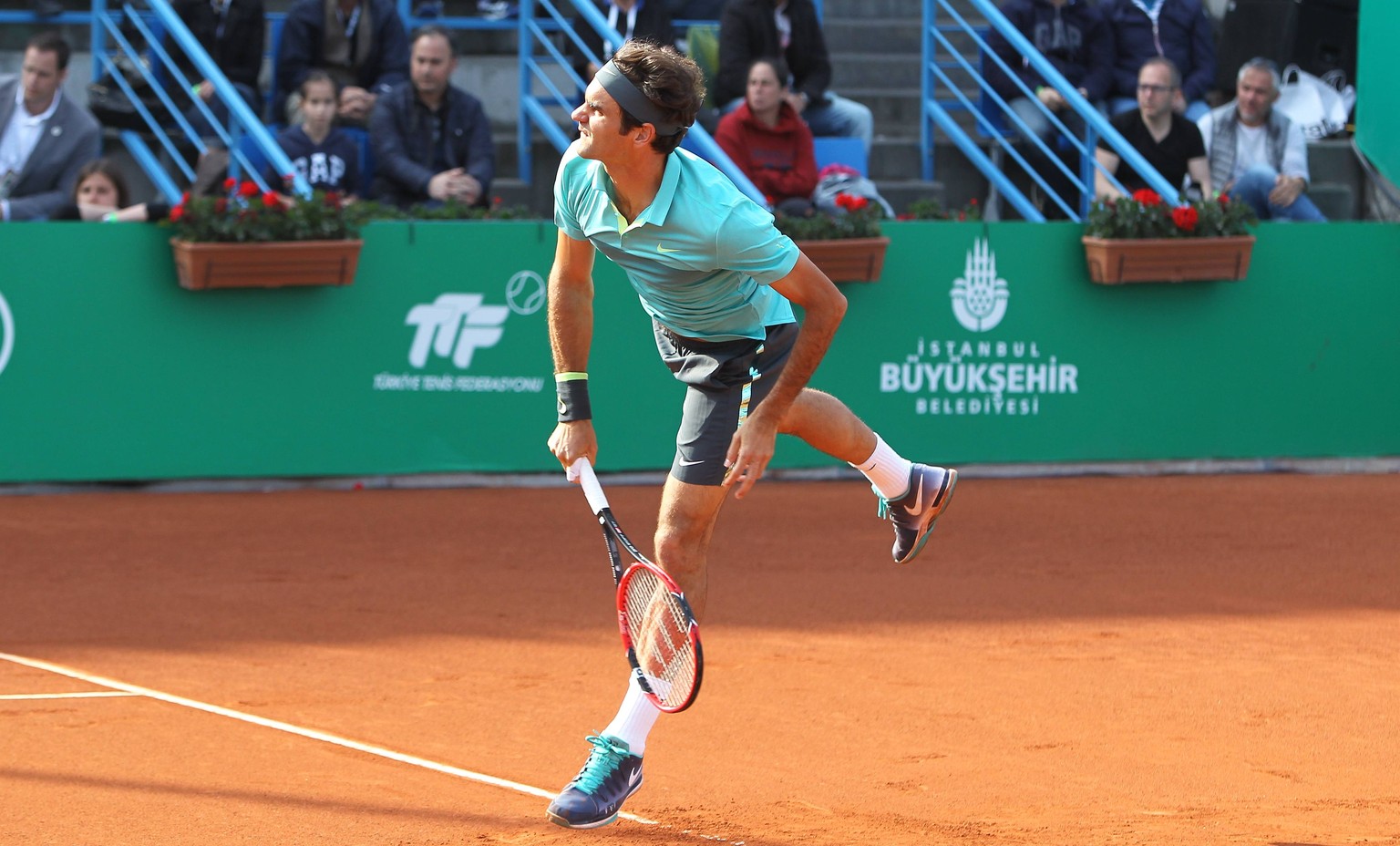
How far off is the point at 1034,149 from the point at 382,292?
15.2ft

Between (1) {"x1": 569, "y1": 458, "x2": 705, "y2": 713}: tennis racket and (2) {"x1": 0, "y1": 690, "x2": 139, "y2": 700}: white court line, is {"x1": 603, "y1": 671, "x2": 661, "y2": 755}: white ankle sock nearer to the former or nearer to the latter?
(1) {"x1": 569, "y1": 458, "x2": 705, "y2": 713}: tennis racket

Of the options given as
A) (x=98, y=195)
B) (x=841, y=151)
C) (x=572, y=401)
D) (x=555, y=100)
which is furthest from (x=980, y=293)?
(x=572, y=401)

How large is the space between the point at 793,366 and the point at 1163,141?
25.2 feet

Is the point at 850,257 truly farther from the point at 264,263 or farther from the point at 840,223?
the point at 264,263

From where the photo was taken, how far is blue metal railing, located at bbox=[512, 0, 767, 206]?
9.92 m

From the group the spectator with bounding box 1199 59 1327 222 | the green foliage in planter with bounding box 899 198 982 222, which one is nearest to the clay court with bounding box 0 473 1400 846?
the green foliage in planter with bounding box 899 198 982 222

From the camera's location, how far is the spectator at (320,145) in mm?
10055

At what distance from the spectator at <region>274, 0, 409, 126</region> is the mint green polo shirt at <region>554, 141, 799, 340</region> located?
6.83 metres

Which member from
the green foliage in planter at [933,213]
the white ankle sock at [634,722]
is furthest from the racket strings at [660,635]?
the green foliage in planter at [933,213]

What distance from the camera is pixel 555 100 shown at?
12.3m

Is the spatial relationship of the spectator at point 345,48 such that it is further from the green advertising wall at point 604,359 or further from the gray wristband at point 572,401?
the gray wristband at point 572,401

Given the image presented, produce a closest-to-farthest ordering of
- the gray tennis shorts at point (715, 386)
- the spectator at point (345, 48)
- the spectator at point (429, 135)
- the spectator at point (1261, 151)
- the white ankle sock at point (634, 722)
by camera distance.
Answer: the white ankle sock at point (634, 722) → the gray tennis shorts at point (715, 386) → the spectator at point (429, 135) → the spectator at point (345, 48) → the spectator at point (1261, 151)

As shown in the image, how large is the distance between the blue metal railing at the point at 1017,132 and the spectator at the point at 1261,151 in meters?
0.43

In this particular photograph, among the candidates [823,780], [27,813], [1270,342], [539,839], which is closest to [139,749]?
[27,813]
